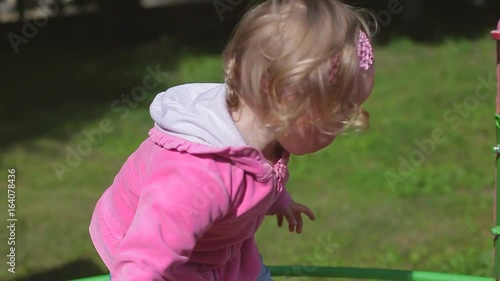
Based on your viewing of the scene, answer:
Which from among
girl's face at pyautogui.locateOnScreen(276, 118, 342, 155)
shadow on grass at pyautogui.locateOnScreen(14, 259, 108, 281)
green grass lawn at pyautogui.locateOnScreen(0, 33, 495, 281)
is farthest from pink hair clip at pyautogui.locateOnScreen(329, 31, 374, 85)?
shadow on grass at pyautogui.locateOnScreen(14, 259, 108, 281)

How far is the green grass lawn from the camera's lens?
4.32 m

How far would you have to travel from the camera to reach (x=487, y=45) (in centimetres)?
896

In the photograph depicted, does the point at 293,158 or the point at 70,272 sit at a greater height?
the point at 70,272

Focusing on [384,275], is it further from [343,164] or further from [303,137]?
[343,164]

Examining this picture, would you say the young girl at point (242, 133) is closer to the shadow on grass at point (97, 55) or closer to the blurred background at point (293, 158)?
the blurred background at point (293, 158)

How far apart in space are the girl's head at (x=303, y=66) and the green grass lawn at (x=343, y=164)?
2.54 metres

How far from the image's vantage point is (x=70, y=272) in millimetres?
4188

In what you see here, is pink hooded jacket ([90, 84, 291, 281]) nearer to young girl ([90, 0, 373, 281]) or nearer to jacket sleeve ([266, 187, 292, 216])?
young girl ([90, 0, 373, 281])

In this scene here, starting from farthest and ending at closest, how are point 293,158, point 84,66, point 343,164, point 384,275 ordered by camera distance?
point 84,66, point 293,158, point 343,164, point 384,275

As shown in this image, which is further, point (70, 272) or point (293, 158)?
point (293, 158)

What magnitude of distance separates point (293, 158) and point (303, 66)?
4.32 metres

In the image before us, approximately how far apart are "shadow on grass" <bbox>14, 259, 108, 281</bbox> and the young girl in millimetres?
2410

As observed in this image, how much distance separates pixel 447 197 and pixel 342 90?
3544 millimetres

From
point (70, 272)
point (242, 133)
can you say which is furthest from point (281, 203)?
point (70, 272)
